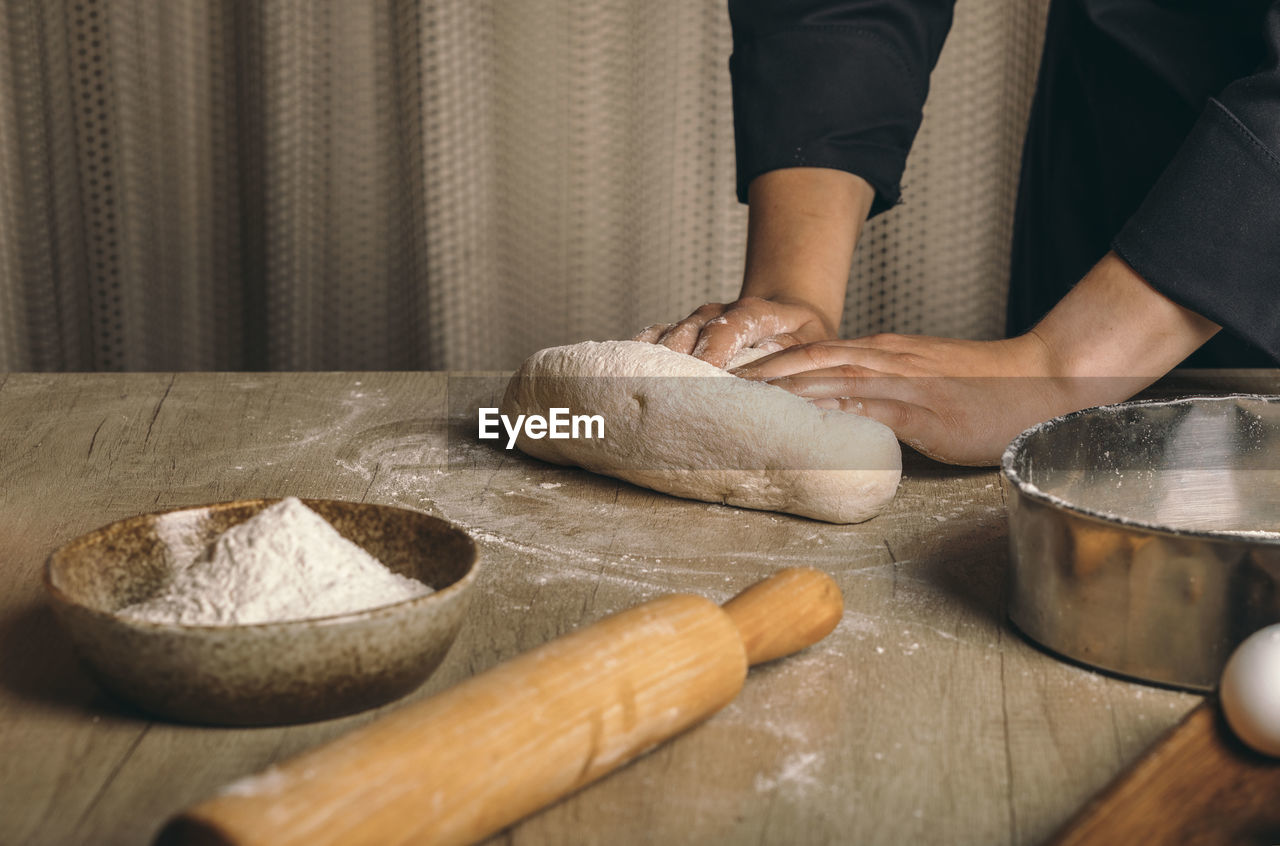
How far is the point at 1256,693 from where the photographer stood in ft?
1.53

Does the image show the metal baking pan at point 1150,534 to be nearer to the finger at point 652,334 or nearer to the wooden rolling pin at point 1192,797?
the wooden rolling pin at point 1192,797

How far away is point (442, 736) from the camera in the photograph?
0.42m

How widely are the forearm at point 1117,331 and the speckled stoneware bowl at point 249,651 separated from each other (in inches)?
24.1

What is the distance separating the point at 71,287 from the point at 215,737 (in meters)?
1.83

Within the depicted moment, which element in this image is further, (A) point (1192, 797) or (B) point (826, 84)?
(B) point (826, 84)

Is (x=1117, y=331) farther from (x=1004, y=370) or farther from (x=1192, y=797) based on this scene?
(x=1192, y=797)

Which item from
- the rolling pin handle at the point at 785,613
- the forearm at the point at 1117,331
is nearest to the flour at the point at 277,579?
the rolling pin handle at the point at 785,613

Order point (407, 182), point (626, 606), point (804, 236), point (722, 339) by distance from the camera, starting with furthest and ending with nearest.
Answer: point (407, 182)
point (804, 236)
point (722, 339)
point (626, 606)

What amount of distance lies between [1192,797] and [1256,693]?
0.05 m

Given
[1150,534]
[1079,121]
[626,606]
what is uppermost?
[1079,121]

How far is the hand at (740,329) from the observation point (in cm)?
99

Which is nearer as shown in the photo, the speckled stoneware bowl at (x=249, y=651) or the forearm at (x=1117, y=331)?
the speckled stoneware bowl at (x=249, y=651)

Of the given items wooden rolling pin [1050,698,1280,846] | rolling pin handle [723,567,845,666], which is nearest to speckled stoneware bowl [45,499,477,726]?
rolling pin handle [723,567,845,666]

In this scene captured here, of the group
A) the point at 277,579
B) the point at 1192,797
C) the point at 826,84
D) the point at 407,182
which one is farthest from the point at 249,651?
the point at 407,182
